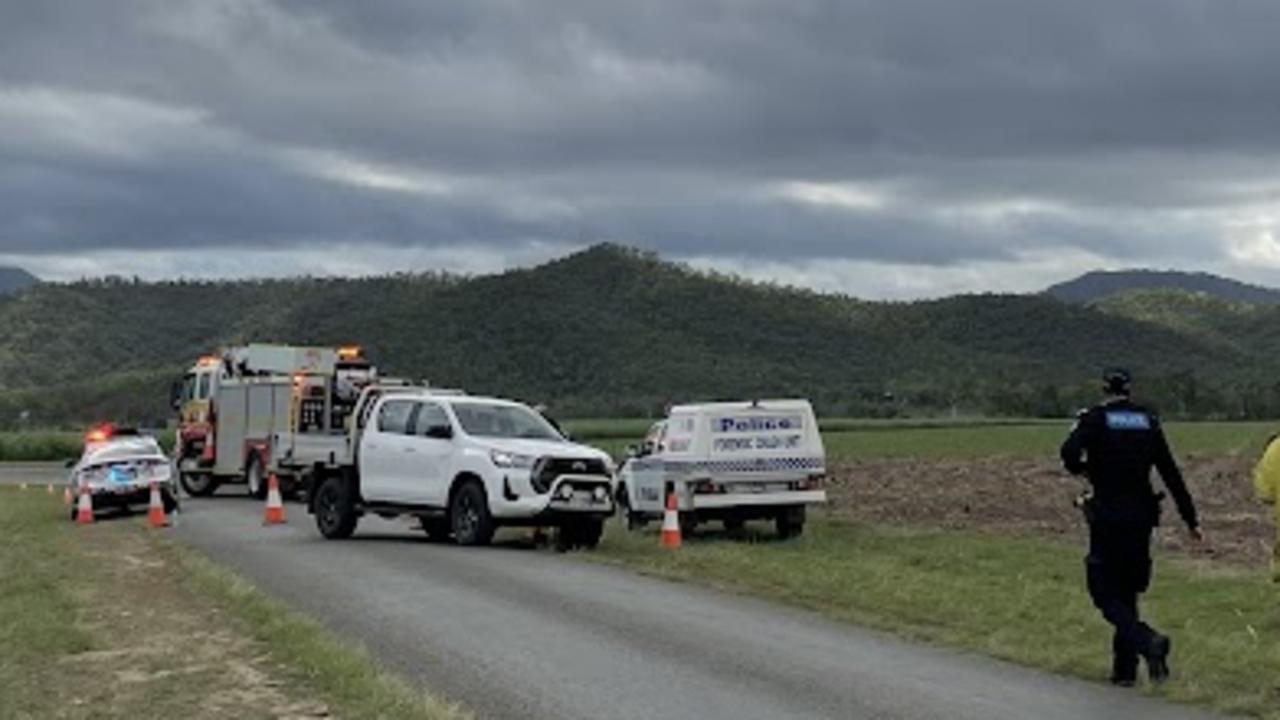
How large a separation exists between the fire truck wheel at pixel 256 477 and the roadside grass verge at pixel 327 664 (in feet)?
76.6

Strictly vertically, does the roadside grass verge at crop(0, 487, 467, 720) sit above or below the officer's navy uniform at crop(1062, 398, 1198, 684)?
below

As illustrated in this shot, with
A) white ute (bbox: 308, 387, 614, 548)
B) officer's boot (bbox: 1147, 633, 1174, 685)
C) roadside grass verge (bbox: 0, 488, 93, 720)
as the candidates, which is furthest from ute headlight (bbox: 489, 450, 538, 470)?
officer's boot (bbox: 1147, 633, 1174, 685)

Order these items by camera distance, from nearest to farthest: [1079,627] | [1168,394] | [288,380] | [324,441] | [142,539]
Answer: [1079,627]
[142,539]
[324,441]
[288,380]
[1168,394]

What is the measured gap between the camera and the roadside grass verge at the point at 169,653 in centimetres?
1049

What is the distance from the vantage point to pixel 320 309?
124250mm

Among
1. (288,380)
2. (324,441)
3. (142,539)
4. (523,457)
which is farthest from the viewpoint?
(288,380)

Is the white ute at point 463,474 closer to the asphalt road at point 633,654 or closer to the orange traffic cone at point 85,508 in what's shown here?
the asphalt road at point 633,654

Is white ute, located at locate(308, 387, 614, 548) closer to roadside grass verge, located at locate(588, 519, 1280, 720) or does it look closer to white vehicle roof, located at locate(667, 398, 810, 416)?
roadside grass verge, located at locate(588, 519, 1280, 720)

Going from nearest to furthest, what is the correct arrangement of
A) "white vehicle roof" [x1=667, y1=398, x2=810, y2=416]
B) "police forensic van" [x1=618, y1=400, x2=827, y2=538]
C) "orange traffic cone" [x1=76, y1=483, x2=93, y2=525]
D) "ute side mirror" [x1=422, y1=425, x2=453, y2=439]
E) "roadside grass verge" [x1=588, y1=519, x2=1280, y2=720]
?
"roadside grass verge" [x1=588, y1=519, x2=1280, y2=720]
"ute side mirror" [x1=422, y1=425, x2=453, y2=439]
"police forensic van" [x1=618, y1=400, x2=827, y2=538]
"white vehicle roof" [x1=667, y1=398, x2=810, y2=416]
"orange traffic cone" [x1=76, y1=483, x2=93, y2=525]

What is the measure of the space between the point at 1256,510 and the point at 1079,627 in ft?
50.6

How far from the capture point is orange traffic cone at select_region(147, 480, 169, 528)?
2897cm

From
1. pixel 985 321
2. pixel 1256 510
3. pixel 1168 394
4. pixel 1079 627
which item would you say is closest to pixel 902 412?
pixel 1168 394

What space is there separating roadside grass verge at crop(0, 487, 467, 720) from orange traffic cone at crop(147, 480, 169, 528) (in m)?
8.06

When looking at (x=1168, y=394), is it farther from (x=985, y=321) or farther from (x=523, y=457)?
(x=523, y=457)
